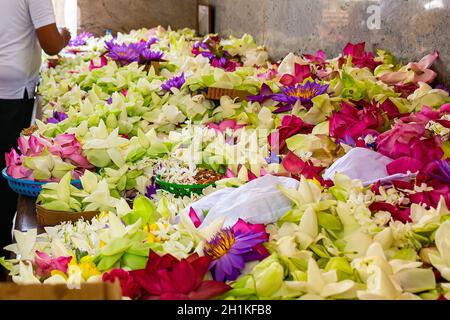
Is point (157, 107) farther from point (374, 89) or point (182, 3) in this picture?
point (182, 3)

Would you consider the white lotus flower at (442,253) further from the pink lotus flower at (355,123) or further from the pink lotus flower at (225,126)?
the pink lotus flower at (225,126)

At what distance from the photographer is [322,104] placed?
89.0 inches

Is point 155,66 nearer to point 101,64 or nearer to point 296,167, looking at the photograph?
point 101,64

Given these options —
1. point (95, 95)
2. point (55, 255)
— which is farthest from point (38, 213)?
point (95, 95)

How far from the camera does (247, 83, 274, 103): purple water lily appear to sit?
8.43 feet

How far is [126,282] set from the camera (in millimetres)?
1099

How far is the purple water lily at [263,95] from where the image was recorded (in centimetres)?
257

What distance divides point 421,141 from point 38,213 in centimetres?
100

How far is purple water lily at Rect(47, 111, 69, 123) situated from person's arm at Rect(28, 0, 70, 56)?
0.96m

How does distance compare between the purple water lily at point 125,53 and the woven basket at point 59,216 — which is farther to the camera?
the purple water lily at point 125,53

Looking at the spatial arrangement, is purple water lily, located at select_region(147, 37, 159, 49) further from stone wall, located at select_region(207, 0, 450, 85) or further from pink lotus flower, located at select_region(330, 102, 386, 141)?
pink lotus flower, located at select_region(330, 102, 386, 141)

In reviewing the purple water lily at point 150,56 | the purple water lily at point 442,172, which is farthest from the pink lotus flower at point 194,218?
the purple water lily at point 150,56

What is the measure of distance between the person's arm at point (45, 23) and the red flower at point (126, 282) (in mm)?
2713

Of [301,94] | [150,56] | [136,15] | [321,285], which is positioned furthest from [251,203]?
A: [136,15]
